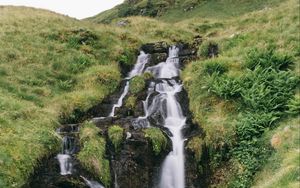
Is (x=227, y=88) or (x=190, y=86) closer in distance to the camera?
(x=227, y=88)

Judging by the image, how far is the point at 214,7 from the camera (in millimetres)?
51562

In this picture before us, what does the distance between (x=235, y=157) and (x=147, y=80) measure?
971 centimetres

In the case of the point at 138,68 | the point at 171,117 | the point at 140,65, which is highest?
the point at 140,65

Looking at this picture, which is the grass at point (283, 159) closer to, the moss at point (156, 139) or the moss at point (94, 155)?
the moss at point (156, 139)

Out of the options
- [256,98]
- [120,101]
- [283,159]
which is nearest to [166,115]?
[120,101]

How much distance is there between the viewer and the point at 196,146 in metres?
17.9

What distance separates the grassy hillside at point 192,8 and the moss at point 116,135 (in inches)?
1138

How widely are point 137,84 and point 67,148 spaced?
7.33 m

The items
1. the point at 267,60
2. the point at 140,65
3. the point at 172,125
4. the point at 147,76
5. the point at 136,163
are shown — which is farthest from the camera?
the point at 140,65

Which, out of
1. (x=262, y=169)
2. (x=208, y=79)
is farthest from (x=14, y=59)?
(x=262, y=169)

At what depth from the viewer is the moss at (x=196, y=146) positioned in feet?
58.1

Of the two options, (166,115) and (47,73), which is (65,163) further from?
(47,73)

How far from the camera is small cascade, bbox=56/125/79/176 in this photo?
16.6m

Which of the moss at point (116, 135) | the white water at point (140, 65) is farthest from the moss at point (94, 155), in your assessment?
the white water at point (140, 65)
